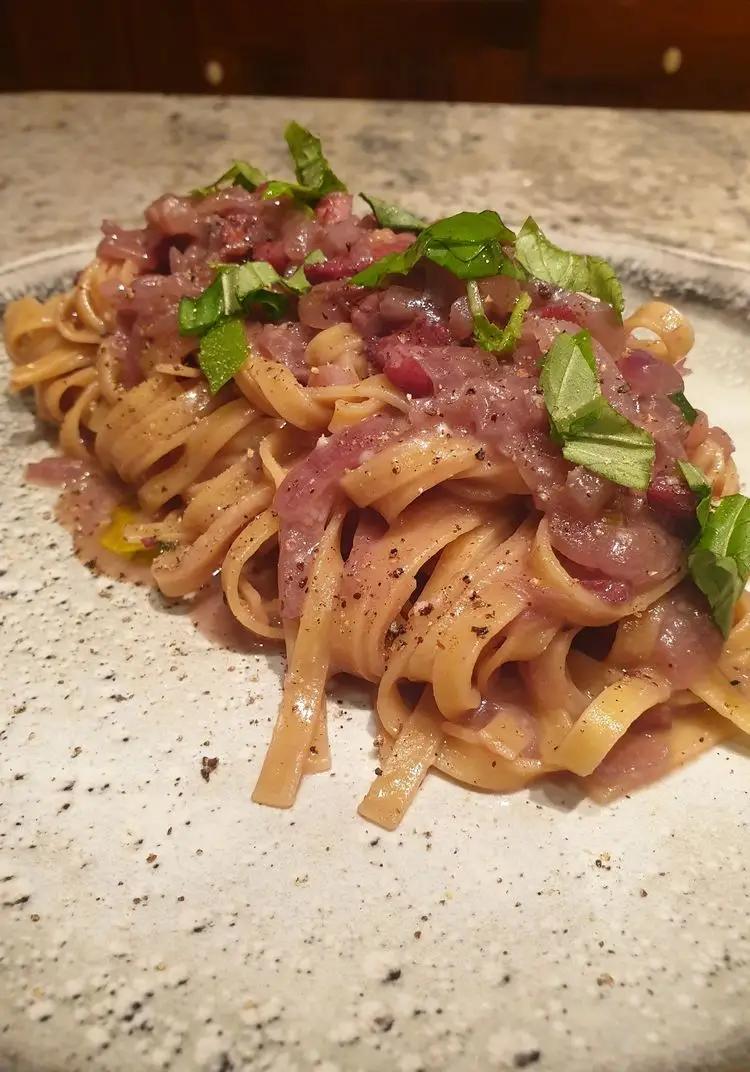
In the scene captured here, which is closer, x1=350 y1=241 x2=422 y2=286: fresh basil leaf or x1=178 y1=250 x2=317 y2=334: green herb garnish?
x1=350 y1=241 x2=422 y2=286: fresh basil leaf

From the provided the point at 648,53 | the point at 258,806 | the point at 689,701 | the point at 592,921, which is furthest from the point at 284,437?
the point at 648,53

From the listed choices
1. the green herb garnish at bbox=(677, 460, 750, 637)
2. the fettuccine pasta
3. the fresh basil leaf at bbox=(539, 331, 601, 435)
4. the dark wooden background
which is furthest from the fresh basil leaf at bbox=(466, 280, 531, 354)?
A: the dark wooden background

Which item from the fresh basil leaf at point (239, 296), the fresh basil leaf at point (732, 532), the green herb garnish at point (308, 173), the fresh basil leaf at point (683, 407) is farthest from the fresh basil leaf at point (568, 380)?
the green herb garnish at point (308, 173)

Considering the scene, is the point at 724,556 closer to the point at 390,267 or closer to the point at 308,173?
the point at 390,267

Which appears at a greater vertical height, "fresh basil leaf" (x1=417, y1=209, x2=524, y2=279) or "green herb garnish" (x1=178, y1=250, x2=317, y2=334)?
"fresh basil leaf" (x1=417, y1=209, x2=524, y2=279)

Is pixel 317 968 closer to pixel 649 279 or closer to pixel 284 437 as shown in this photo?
pixel 284 437

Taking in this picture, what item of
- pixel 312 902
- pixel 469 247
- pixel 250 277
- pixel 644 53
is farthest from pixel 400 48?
pixel 312 902

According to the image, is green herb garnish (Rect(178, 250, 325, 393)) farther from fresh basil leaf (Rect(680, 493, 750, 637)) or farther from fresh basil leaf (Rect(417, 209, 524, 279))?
fresh basil leaf (Rect(680, 493, 750, 637))

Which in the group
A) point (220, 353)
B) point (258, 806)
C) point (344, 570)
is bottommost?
point (258, 806)
